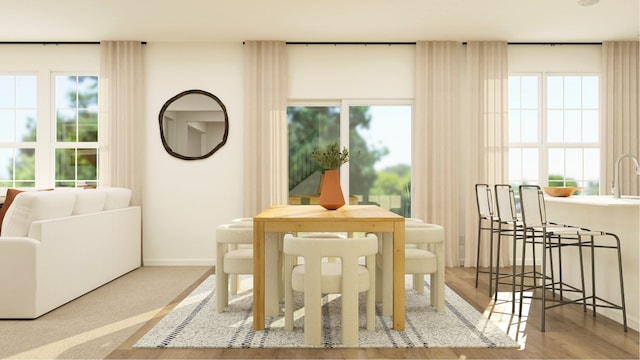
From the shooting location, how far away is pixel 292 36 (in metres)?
5.67

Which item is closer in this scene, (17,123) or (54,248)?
(54,248)

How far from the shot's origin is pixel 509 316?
361 cm

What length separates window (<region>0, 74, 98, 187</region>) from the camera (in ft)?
19.7

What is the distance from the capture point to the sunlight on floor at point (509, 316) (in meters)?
3.18

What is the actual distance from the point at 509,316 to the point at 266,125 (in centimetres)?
348

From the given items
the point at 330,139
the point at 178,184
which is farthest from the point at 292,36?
the point at 178,184

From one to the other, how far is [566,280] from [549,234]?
112 centimetres

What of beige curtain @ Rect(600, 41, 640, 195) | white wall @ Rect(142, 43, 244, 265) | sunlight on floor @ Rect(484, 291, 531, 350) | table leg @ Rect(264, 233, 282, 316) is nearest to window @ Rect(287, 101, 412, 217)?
white wall @ Rect(142, 43, 244, 265)

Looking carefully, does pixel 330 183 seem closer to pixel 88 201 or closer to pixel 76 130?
pixel 88 201

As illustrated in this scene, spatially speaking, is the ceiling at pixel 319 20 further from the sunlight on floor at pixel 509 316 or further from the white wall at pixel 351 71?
the sunlight on floor at pixel 509 316

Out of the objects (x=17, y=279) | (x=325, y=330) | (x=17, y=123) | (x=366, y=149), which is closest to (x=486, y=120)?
(x=366, y=149)

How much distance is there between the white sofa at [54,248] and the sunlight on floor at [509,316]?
11.1 feet

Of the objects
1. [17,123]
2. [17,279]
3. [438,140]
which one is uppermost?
[17,123]

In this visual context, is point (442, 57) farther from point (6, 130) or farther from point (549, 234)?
point (6, 130)
